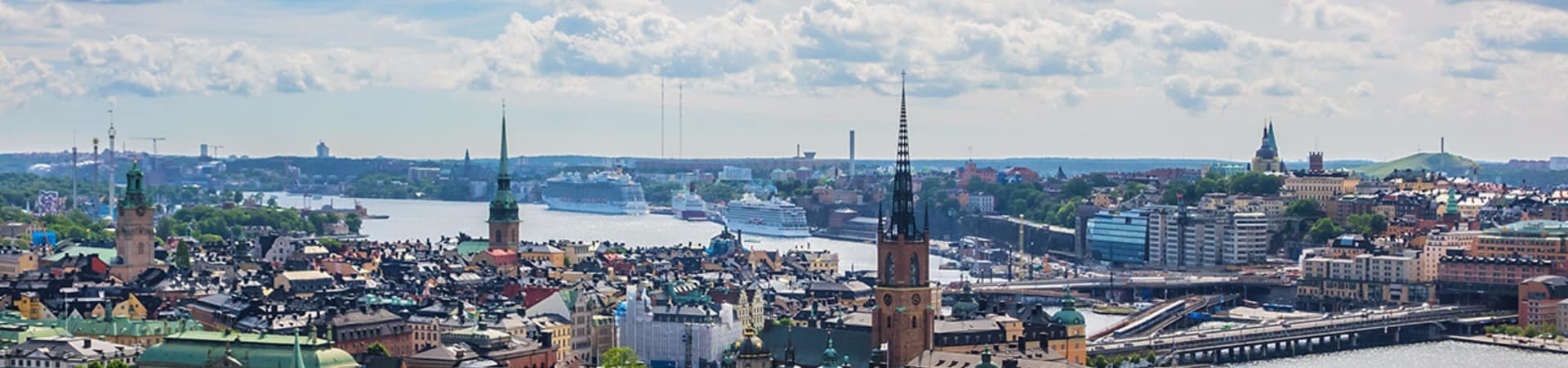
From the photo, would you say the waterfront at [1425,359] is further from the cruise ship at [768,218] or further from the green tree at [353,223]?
the cruise ship at [768,218]

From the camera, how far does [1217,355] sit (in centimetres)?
7294

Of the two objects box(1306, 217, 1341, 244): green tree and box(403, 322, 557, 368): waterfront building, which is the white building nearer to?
box(403, 322, 557, 368): waterfront building

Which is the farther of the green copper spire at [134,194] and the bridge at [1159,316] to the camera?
the green copper spire at [134,194]

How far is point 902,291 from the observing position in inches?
1891

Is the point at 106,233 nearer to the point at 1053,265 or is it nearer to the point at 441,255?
the point at 441,255

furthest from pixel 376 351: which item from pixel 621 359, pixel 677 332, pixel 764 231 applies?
pixel 764 231

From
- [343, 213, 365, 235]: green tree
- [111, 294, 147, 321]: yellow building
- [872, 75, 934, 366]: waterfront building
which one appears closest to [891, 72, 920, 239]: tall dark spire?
[872, 75, 934, 366]: waterfront building

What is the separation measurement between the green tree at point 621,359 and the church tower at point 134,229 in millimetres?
24641

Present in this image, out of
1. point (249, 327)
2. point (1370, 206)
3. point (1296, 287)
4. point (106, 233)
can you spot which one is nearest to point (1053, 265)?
point (1370, 206)

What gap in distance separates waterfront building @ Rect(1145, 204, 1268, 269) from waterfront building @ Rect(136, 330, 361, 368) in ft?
251

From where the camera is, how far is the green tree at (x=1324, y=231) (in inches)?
4638

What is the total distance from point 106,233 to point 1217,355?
2352 inches

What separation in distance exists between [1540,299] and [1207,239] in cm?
3551

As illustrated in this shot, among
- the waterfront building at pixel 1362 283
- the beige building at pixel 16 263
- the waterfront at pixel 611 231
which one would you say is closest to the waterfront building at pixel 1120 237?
the waterfront at pixel 611 231
